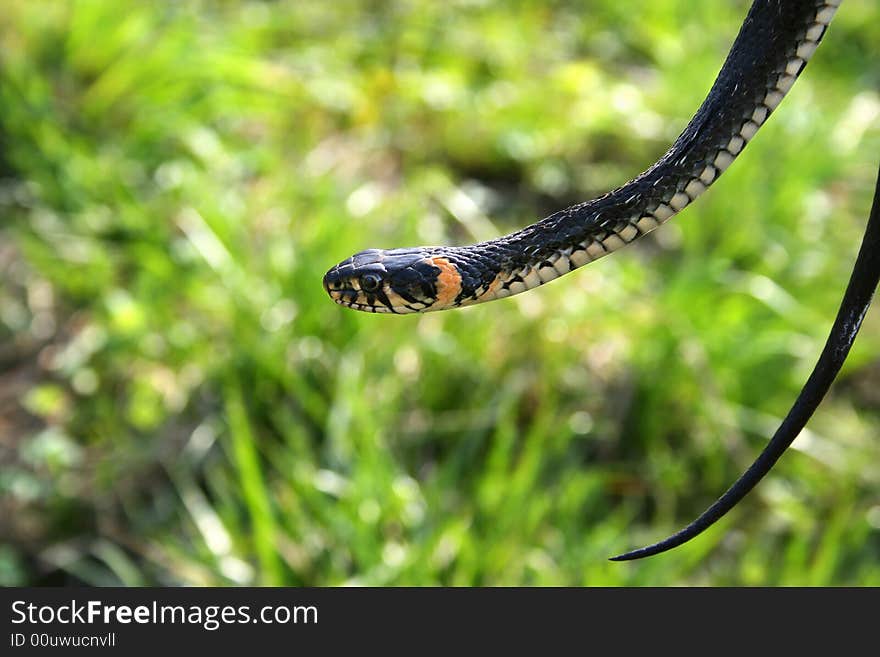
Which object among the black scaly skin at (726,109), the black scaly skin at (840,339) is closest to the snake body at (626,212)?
the black scaly skin at (726,109)

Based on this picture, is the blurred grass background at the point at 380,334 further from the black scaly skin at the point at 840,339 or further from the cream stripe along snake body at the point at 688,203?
the black scaly skin at the point at 840,339

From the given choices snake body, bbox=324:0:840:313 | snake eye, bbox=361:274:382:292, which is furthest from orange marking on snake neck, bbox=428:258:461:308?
snake eye, bbox=361:274:382:292

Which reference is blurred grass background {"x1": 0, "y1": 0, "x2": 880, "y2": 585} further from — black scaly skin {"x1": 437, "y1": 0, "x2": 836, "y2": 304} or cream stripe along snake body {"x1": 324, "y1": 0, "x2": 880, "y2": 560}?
black scaly skin {"x1": 437, "y1": 0, "x2": 836, "y2": 304}

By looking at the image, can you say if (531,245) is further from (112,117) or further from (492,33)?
(492,33)

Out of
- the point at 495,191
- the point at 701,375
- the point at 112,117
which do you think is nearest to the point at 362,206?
the point at 495,191

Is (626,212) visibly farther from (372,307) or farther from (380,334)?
(380,334)
